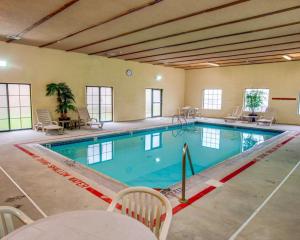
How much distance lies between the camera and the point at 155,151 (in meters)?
7.16

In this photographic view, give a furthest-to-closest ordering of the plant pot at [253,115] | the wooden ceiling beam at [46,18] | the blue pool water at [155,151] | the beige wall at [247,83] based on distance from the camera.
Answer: the plant pot at [253,115]
the beige wall at [247,83]
the blue pool water at [155,151]
the wooden ceiling beam at [46,18]

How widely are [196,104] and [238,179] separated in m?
10.5

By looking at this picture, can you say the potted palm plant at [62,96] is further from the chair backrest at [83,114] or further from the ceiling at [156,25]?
the ceiling at [156,25]

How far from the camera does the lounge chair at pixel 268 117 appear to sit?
10516mm

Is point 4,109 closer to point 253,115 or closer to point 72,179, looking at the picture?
point 72,179

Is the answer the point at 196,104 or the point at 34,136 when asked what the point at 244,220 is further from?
the point at 196,104

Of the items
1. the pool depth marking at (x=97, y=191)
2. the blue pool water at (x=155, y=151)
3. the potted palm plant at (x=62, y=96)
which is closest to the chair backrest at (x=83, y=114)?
the potted palm plant at (x=62, y=96)

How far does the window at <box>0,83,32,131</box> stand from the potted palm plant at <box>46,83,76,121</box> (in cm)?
Answer: 83

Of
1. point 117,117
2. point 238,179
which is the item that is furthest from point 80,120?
point 238,179

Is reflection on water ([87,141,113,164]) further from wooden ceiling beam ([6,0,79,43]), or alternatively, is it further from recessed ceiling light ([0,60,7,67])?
recessed ceiling light ([0,60,7,67])

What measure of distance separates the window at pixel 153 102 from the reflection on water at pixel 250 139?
5365mm

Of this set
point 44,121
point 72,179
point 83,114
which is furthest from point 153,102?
point 72,179

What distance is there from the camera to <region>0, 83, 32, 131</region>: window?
311 inches

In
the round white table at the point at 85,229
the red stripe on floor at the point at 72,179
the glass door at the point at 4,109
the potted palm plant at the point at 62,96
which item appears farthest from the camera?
the potted palm plant at the point at 62,96
